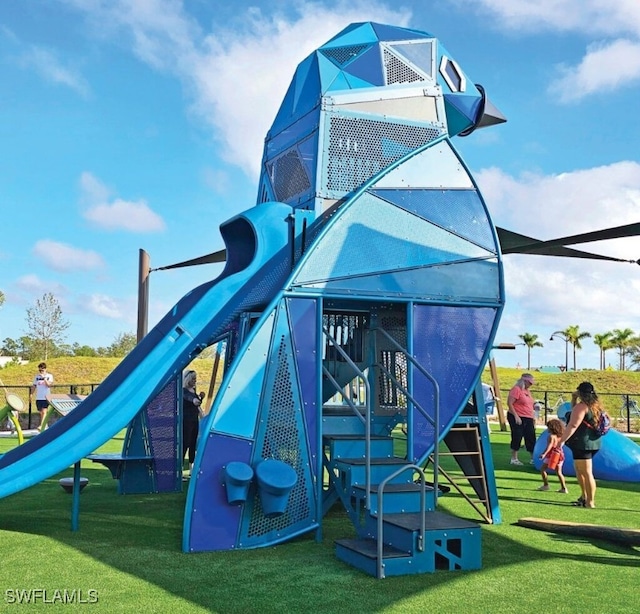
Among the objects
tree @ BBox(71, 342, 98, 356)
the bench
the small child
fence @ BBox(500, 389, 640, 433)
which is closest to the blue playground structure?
the bench

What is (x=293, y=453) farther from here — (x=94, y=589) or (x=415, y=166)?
(x=415, y=166)

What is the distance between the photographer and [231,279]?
7773 millimetres

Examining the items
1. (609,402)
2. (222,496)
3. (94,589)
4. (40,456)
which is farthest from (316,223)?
(609,402)

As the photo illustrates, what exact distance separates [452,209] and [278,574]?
456 centimetres

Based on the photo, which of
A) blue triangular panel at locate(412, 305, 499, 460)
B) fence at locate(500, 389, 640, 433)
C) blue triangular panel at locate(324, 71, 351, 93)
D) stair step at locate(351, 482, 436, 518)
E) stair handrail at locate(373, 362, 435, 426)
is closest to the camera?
stair step at locate(351, 482, 436, 518)

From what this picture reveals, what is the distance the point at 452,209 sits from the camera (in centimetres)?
835

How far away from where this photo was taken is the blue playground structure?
6.70 m

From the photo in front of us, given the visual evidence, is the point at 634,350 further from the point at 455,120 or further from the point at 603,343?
the point at 455,120

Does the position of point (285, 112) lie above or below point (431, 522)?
above

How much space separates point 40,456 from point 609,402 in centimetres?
4329

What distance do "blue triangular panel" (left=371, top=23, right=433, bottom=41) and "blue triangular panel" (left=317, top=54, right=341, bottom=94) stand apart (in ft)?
2.63

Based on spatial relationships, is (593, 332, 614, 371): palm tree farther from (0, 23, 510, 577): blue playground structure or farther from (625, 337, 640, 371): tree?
(0, 23, 510, 577): blue playground structure

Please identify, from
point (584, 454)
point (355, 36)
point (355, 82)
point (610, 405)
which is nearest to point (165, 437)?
point (355, 82)

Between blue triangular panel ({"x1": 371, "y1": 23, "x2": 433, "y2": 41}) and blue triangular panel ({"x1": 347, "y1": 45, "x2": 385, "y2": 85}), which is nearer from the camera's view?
blue triangular panel ({"x1": 347, "y1": 45, "x2": 385, "y2": 85})
